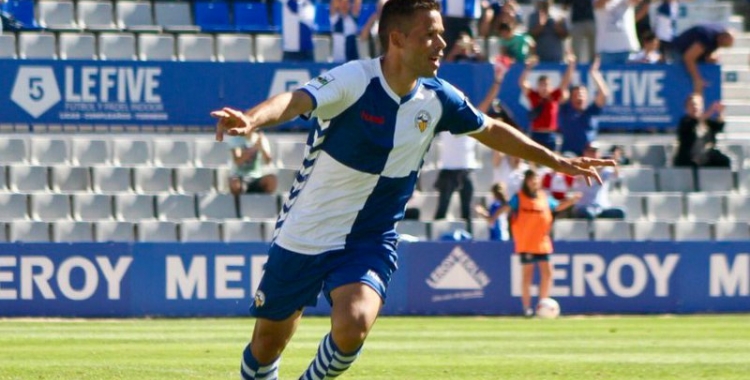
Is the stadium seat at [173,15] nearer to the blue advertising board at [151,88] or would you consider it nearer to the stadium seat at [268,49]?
the stadium seat at [268,49]

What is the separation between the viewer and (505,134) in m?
7.89

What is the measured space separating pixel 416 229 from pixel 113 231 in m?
4.07

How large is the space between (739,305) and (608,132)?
3.70 meters

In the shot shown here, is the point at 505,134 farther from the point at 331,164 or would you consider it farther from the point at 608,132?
the point at 608,132

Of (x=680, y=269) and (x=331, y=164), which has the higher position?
(x=331, y=164)

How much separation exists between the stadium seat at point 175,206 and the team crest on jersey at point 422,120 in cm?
1326

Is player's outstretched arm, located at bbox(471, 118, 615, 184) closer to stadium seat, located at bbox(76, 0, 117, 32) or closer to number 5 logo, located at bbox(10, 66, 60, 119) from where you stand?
number 5 logo, located at bbox(10, 66, 60, 119)

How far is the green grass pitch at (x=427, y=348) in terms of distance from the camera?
11305mm

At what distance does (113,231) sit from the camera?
19891 mm

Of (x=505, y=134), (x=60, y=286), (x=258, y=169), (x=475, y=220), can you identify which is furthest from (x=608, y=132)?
(x=505, y=134)

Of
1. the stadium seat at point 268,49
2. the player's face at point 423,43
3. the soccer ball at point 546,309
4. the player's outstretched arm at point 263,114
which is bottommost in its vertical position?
the soccer ball at point 546,309

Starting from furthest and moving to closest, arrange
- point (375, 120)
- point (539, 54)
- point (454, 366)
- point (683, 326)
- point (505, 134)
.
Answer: point (539, 54) → point (683, 326) → point (454, 366) → point (505, 134) → point (375, 120)

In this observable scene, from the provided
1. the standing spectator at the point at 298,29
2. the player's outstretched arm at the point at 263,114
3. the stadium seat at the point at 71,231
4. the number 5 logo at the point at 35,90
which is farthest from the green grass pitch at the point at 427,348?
the standing spectator at the point at 298,29

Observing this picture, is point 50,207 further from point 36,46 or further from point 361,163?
point 361,163
